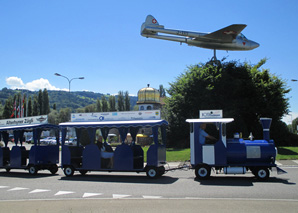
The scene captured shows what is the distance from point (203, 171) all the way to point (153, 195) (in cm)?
376

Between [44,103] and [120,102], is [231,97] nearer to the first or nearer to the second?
[120,102]

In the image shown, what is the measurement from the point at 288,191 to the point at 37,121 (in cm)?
1287

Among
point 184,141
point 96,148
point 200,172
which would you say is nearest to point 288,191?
point 200,172

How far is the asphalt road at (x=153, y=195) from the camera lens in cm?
797

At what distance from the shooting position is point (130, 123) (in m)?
14.0

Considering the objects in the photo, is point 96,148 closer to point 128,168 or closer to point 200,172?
point 128,168

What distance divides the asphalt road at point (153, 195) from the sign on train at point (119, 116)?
2.84 meters

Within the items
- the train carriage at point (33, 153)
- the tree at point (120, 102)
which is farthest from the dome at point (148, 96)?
the tree at point (120, 102)

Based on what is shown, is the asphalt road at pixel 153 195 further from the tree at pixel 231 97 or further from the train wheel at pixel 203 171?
the tree at pixel 231 97

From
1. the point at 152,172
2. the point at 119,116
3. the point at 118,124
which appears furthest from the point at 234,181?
the point at 119,116

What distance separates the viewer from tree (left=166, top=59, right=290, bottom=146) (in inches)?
1355

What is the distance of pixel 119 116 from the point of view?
585 inches

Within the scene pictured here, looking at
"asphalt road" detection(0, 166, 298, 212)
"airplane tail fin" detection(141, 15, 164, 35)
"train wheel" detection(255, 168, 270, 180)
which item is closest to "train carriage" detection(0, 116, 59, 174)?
"asphalt road" detection(0, 166, 298, 212)

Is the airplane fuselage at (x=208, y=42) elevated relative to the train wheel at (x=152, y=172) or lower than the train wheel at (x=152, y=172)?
elevated
